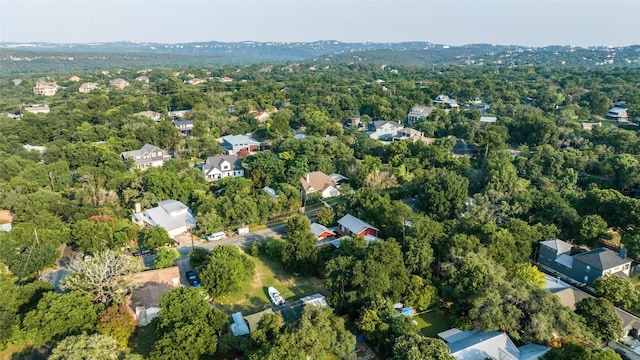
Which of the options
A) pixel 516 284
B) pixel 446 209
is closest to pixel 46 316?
pixel 516 284

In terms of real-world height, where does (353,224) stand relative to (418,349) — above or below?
below

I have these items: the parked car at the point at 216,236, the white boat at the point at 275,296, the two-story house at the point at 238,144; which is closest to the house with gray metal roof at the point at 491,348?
the white boat at the point at 275,296

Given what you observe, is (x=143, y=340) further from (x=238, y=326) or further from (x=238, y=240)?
(x=238, y=240)

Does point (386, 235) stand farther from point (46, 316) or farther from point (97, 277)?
point (46, 316)

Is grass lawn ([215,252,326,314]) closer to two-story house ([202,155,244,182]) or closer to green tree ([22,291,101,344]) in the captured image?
green tree ([22,291,101,344])

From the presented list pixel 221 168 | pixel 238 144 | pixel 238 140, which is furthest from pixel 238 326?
pixel 238 140

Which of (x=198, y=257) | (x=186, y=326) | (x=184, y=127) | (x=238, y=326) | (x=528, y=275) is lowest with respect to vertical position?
(x=238, y=326)

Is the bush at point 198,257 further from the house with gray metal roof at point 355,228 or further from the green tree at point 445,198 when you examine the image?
the green tree at point 445,198
